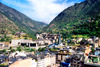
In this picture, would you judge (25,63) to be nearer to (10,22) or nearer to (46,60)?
(46,60)

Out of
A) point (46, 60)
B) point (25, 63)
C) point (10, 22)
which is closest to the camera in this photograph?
point (25, 63)

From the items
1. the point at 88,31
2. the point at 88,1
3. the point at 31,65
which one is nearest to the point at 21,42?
the point at 88,31

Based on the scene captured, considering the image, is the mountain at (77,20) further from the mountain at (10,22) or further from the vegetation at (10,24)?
the mountain at (10,22)

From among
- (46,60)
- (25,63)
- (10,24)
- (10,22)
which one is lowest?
(46,60)

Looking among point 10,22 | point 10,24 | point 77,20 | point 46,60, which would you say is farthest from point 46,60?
point 10,22

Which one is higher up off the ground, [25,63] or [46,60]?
[25,63]

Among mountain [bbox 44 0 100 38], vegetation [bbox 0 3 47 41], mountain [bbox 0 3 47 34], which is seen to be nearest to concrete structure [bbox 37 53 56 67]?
vegetation [bbox 0 3 47 41]

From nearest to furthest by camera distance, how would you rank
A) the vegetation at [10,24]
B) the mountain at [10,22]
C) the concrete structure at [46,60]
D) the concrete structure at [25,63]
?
the concrete structure at [25,63]
the concrete structure at [46,60]
the vegetation at [10,24]
the mountain at [10,22]

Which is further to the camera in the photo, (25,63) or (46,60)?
(46,60)

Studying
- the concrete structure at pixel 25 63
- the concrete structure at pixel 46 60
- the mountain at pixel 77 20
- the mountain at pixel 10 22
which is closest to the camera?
the concrete structure at pixel 25 63

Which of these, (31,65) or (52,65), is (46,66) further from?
(31,65)

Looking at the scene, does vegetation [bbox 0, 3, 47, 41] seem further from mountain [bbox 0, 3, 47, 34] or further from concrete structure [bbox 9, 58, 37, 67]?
concrete structure [bbox 9, 58, 37, 67]

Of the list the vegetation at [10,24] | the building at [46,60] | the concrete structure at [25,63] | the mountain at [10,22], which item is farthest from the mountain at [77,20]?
the concrete structure at [25,63]
